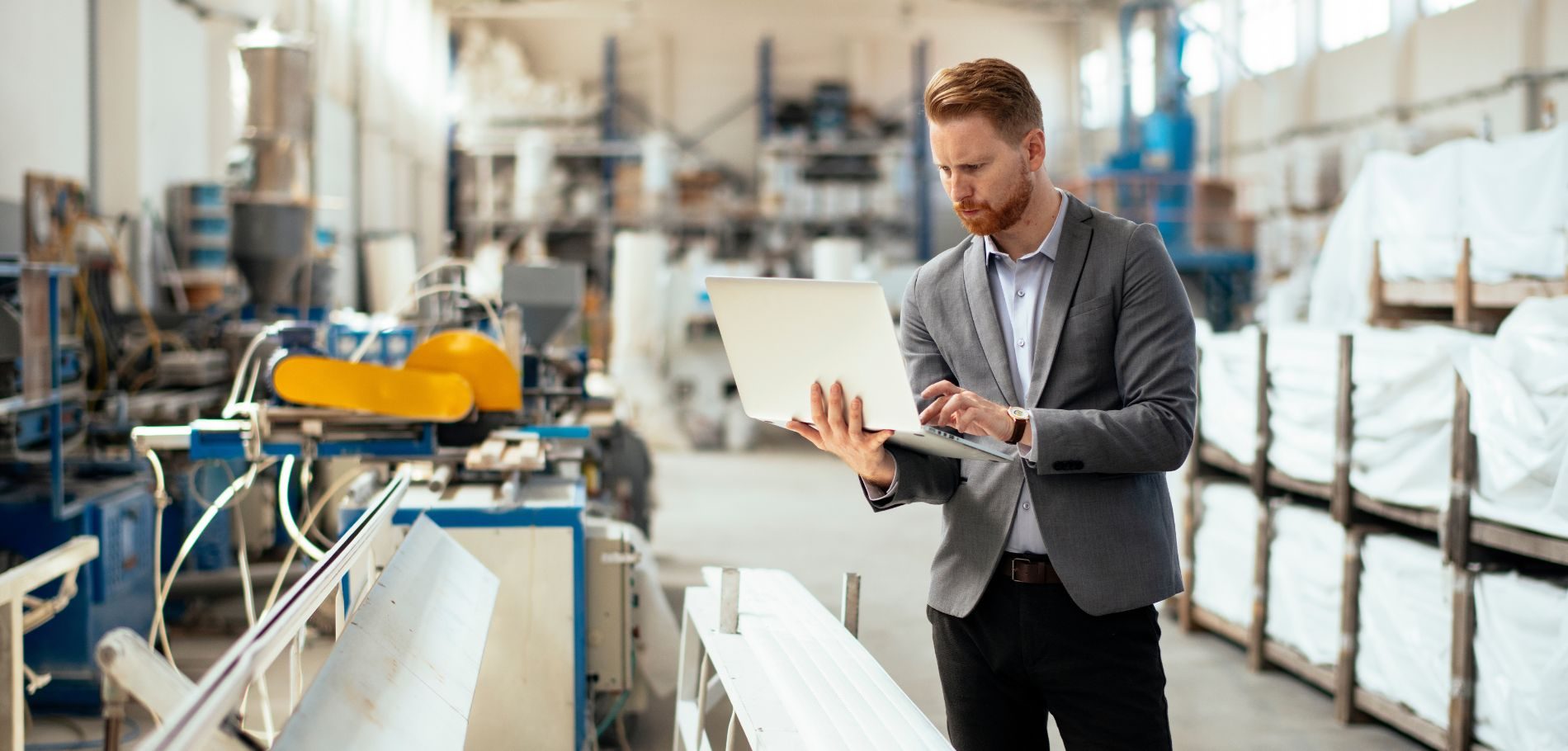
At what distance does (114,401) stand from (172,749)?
12.1 ft

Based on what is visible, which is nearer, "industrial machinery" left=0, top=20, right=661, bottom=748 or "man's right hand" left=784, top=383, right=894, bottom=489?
"man's right hand" left=784, top=383, right=894, bottom=489

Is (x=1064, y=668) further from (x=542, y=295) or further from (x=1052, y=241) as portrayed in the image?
(x=542, y=295)

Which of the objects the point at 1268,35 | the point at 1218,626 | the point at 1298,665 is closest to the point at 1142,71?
the point at 1268,35

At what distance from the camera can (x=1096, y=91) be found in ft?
44.0

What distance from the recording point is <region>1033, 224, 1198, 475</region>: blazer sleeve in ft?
4.77

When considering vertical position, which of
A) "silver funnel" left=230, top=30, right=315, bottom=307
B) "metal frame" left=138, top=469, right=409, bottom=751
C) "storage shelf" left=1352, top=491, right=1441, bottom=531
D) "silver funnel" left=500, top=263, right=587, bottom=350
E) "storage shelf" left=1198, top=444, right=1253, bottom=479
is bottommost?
"storage shelf" left=1352, top=491, right=1441, bottom=531

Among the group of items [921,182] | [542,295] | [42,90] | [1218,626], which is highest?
[921,182]

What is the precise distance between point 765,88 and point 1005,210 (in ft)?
40.2

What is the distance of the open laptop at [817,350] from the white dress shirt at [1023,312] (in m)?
0.11

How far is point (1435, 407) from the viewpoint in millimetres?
3090

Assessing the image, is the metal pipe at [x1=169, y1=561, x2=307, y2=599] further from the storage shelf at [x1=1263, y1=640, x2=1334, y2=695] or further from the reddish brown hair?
the reddish brown hair

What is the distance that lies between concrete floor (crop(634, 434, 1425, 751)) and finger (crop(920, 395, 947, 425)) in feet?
7.08

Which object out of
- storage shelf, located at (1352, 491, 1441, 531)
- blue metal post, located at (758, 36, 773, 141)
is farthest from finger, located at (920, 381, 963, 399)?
blue metal post, located at (758, 36, 773, 141)

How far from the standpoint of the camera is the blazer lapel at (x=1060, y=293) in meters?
1.54
